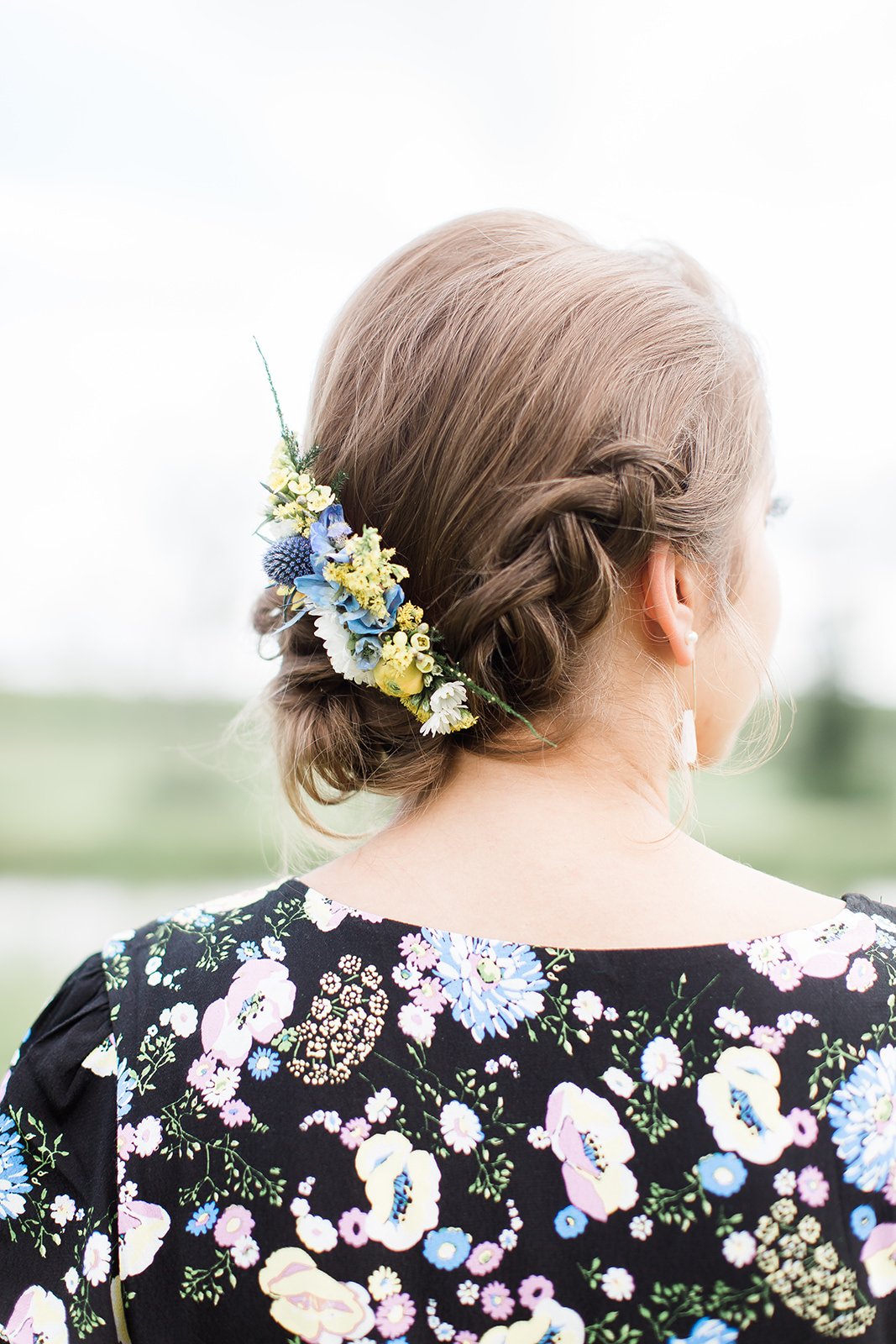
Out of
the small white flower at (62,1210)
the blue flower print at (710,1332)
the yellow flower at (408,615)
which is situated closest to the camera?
the blue flower print at (710,1332)

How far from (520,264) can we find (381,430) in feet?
0.71

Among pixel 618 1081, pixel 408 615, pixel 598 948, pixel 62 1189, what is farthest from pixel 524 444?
pixel 62 1189

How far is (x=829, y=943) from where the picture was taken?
2.86 ft

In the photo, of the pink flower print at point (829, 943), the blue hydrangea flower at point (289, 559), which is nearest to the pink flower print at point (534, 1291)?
the pink flower print at point (829, 943)

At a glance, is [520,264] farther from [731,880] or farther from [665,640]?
[731,880]

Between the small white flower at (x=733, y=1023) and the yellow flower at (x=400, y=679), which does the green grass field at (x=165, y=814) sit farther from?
the small white flower at (x=733, y=1023)

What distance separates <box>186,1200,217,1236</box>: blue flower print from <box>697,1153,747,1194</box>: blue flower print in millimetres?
389

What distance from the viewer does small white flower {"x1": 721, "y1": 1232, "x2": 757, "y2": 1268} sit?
31.1 inches

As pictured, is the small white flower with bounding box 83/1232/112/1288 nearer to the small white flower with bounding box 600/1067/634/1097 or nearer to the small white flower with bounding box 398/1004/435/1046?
the small white flower with bounding box 398/1004/435/1046

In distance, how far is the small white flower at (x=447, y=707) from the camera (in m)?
0.96

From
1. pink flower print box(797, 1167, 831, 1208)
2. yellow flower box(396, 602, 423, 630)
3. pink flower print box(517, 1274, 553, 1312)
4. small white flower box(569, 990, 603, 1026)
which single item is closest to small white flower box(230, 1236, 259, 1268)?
pink flower print box(517, 1274, 553, 1312)

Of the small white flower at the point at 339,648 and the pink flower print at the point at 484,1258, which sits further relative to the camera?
the small white flower at the point at 339,648

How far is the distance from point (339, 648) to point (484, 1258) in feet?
1.81

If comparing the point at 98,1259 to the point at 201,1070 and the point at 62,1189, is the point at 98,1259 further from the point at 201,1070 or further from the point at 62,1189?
the point at 201,1070
